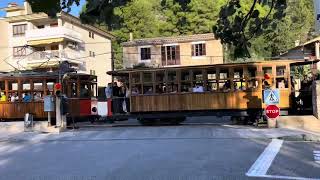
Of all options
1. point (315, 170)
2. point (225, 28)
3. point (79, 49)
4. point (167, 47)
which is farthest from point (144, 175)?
point (79, 49)

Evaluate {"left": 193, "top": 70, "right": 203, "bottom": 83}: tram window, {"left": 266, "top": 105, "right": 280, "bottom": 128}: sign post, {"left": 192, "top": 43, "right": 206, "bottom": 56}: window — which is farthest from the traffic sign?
{"left": 192, "top": 43, "right": 206, "bottom": 56}: window

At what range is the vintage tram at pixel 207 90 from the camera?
73.0ft

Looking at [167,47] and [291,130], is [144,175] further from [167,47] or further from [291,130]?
[167,47]

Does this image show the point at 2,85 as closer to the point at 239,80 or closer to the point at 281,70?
the point at 239,80

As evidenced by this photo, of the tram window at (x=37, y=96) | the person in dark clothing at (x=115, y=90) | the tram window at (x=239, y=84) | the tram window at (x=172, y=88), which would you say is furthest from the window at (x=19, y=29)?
the tram window at (x=239, y=84)

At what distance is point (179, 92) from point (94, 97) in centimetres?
583

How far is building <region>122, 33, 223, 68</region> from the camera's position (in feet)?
161

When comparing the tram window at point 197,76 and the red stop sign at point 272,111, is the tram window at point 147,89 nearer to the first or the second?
the tram window at point 197,76

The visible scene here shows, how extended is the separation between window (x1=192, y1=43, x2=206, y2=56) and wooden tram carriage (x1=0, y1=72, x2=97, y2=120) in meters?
24.0

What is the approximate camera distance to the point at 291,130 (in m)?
18.5

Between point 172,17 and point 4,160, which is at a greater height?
point 172,17

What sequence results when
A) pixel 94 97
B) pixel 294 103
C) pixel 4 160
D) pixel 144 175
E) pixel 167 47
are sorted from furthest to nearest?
1. pixel 167 47
2. pixel 94 97
3. pixel 294 103
4. pixel 4 160
5. pixel 144 175

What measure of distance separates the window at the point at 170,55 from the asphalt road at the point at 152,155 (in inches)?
1171

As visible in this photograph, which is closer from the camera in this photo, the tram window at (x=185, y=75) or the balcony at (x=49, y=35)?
the tram window at (x=185, y=75)
